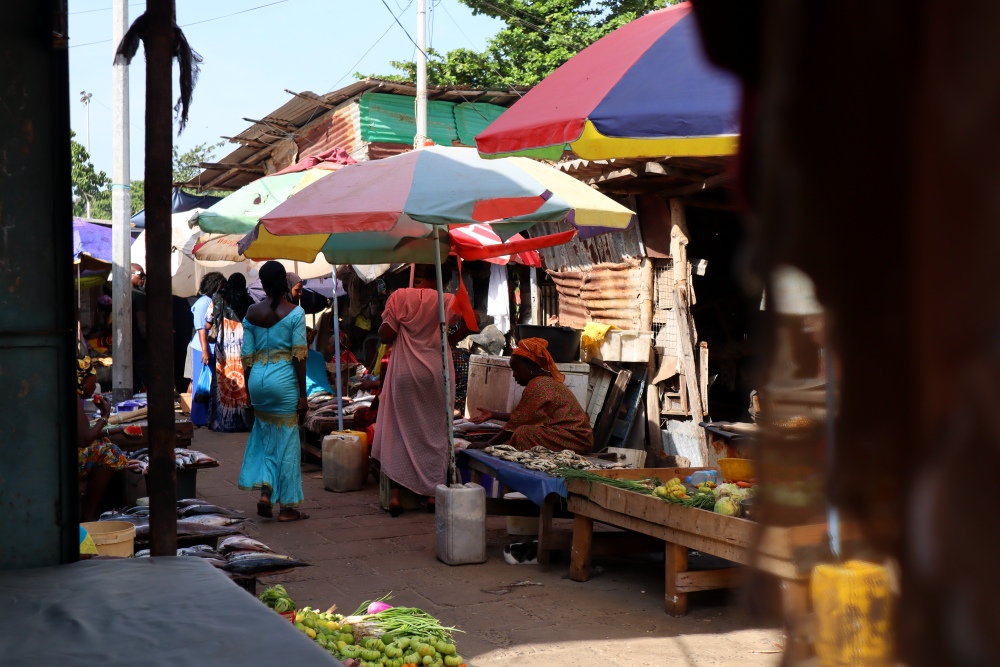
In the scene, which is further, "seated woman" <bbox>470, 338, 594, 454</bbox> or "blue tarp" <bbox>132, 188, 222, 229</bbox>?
"blue tarp" <bbox>132, 188, 222, 229</bbox>

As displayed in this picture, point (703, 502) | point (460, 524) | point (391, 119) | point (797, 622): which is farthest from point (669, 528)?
point (391, 119)

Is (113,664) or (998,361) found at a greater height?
(998,361)

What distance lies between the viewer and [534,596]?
5.56 meters

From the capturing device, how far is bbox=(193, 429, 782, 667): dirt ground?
15.1 ft

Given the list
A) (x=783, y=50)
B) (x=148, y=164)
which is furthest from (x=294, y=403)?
(x=783, y=50)

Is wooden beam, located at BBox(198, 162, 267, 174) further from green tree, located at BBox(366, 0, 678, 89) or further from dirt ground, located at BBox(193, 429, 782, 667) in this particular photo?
dirt ground, located at BBox(193, 429, 782, 667)

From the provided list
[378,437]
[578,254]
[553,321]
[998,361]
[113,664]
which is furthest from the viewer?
[553,321]

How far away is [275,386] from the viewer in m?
7.15

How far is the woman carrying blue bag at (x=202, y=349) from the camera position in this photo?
1201 cm

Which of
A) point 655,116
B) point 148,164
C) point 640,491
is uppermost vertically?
point 655,116

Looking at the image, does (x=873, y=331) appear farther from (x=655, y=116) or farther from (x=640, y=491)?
(x=640, y=491)

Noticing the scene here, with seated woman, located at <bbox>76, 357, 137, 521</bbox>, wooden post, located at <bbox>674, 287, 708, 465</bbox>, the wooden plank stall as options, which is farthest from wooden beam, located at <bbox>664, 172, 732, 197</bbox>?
seated woman, located at <bbox>76, 357, 137, 521</bbox>

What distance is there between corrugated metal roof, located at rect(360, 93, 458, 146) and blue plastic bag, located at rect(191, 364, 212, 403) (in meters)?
4.88

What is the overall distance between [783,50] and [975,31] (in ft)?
0.43
